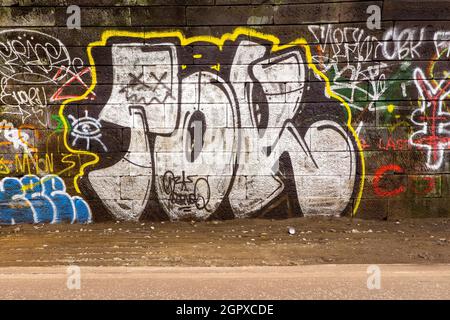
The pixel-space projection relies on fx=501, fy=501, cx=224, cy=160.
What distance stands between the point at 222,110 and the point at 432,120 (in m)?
2.79

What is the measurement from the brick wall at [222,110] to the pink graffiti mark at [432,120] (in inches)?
0.7

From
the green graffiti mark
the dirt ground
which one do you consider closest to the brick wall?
the green graffiti mark

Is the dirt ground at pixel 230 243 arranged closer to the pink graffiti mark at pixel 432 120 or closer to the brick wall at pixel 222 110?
the brick wall at pixel 222 110

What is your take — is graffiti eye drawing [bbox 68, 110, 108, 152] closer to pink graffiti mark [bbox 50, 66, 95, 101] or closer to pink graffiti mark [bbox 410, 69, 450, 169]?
pink graffiti mark [bbox 50, 66, 95, 101]

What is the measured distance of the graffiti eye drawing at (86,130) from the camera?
662 cm

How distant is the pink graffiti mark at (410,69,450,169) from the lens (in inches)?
260

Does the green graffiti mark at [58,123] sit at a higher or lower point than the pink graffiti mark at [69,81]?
lower

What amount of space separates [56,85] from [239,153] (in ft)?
8.44

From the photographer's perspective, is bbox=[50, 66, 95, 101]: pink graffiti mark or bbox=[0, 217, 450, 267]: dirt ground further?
bbox=[50, 66, 95, 101]: pink graffiti mark

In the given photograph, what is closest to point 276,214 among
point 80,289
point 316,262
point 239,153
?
point 239,153

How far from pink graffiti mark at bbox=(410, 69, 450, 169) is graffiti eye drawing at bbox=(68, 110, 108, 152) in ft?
13.7

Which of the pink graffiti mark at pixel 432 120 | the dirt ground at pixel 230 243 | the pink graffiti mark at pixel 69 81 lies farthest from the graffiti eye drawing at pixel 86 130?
the pink graffiti mark at pixel 432 120

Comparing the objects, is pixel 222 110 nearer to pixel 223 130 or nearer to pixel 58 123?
pixel 223 130

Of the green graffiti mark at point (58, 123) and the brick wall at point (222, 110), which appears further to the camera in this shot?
the green graffiti mark at point (58, 123)
